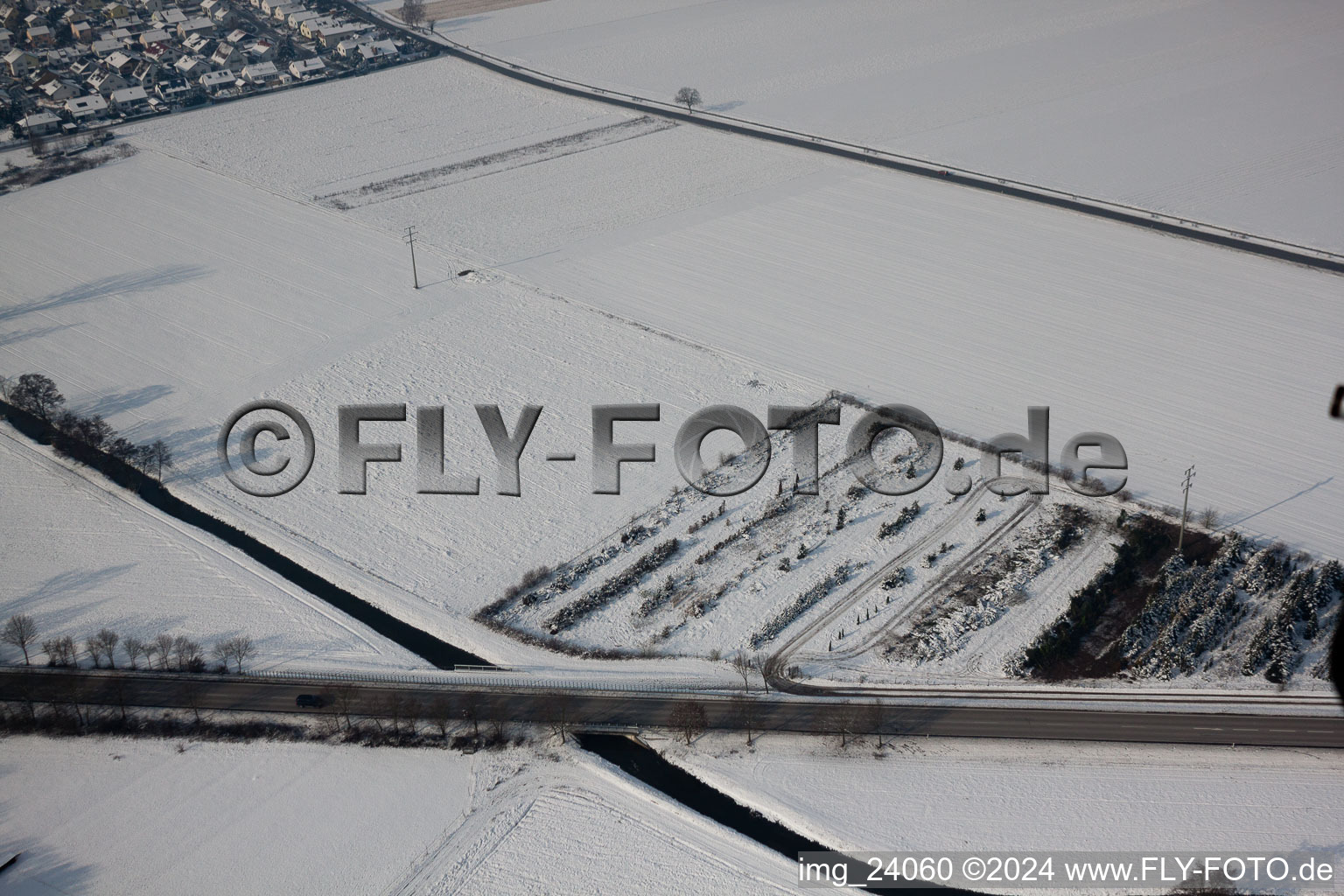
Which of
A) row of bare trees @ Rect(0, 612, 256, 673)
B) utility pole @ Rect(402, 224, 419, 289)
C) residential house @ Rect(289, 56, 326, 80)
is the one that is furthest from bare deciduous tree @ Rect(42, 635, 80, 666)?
residential house @ Rect(289, 56, 326, 80)

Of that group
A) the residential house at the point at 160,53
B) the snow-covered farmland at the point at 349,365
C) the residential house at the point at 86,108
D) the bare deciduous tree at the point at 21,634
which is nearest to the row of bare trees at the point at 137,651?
the bare deciduous tree at the point at 21,634

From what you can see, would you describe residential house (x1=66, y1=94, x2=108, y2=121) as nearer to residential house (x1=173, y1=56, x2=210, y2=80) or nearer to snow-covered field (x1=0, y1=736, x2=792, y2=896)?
residential house (x1=173, y1=56, x2=210, y2=80)

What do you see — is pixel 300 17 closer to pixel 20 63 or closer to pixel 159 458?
pixel 20 63

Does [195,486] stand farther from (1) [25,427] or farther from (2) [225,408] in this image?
(1) [25,427]

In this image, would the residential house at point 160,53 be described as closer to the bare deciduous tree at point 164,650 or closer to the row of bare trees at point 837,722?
the bare deciduous tree at point 164,650

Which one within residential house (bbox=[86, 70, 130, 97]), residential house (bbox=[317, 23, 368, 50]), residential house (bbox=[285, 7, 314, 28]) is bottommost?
residential house (bbox=[86, 70, 130, 97])

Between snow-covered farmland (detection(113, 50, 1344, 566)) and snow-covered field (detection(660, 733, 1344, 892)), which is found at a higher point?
snow-covered farmland (detection(113, 50, 1344, 566))
